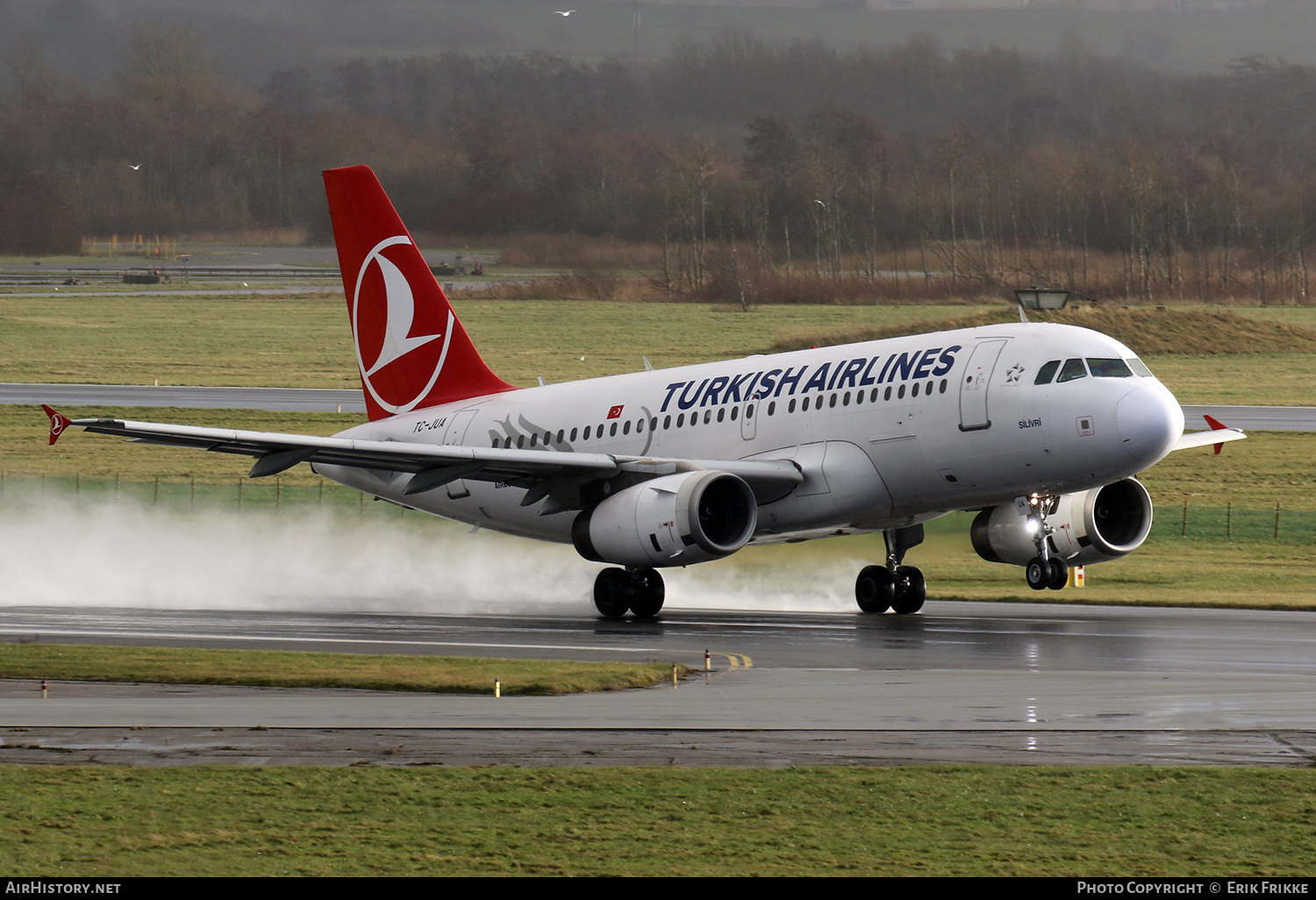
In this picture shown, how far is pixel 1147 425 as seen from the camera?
3225 cm

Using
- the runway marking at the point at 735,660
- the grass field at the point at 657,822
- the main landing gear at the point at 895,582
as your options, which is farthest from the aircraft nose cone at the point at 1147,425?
the grass field at the point at 657,822

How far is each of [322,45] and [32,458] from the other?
12286 cm

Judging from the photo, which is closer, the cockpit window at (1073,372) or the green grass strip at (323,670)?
the green grass strip at (323,670)

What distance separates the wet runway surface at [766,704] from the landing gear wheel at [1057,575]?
3.08 ft

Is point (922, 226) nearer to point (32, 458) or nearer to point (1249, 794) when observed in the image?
point (32, 458)

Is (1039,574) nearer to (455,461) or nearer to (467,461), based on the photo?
(467,461)

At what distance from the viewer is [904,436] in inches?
1356

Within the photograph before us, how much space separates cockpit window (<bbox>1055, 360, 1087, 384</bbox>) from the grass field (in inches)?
663

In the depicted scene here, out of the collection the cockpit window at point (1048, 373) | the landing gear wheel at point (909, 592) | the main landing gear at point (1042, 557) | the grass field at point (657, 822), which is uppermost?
the cockpit window at point (1048, 373)

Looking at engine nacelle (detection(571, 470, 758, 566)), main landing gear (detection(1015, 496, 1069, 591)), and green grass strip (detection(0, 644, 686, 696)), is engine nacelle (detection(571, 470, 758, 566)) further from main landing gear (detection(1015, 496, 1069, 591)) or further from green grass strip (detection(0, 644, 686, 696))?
green grass strip (detection(0, 644, 686, 696))

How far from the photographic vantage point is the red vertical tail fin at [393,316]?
43219mm

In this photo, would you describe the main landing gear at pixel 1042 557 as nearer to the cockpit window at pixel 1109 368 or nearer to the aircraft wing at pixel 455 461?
the cockpit window at pixel 1109 368

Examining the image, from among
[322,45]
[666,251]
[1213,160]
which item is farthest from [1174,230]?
[322,45]

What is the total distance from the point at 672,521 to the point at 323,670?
1001cm
